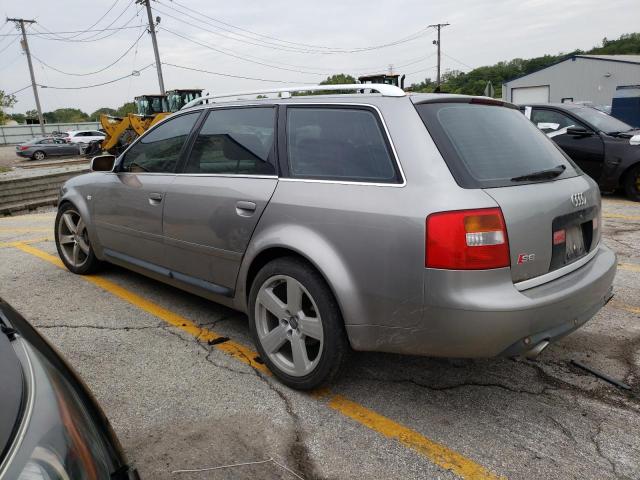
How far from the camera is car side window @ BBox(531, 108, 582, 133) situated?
8977 mm

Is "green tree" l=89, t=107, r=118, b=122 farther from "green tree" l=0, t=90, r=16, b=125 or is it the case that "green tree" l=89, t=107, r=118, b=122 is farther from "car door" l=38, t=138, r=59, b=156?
"car door" l=38, t=138, r=59, b=156

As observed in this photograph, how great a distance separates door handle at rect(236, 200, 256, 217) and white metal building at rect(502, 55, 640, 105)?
140 ft

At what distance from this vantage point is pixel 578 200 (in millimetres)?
2812

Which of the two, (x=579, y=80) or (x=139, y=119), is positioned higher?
(x=579, y=80)

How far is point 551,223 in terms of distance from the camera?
2.59m

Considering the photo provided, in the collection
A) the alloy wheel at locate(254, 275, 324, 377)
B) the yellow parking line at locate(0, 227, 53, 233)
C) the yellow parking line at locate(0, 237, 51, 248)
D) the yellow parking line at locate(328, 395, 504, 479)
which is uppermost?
the alloy wheel at locate(254, 275, 324, 377)

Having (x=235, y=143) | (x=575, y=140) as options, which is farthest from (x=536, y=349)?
(x=575, y=140)

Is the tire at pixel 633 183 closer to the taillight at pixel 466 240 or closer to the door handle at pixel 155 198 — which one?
the taillight at pixel 466 240

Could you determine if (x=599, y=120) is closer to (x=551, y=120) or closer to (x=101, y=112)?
(x=551, y=120)

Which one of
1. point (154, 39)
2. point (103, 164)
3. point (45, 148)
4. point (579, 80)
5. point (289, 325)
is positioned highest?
point (154, 39)

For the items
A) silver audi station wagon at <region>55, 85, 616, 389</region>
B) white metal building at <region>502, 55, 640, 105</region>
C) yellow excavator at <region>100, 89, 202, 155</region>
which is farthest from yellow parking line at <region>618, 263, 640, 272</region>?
white metal building at <region>502, 55, 640, 105</region>

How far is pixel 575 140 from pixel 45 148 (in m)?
30.2

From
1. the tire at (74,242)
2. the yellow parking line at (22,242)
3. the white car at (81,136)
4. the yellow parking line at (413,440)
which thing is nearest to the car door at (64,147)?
the white car at (81,136)

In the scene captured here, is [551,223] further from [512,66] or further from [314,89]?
[512,66]
